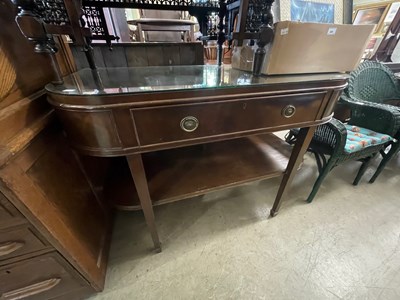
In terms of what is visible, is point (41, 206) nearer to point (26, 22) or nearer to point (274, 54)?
point (26, 22)

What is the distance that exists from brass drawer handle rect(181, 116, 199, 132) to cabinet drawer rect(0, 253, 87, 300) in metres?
0.59

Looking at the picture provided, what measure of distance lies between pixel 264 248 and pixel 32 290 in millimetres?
1014

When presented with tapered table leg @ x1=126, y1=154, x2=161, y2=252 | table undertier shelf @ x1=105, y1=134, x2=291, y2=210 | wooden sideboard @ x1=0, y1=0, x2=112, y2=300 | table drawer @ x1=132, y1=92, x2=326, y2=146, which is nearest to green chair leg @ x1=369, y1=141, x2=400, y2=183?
table undertier shelf @ x1=105, y1=134, x2=291, y2=210

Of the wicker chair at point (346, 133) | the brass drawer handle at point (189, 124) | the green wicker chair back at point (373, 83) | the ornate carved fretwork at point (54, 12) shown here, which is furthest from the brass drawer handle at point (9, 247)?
the green wicker chair back at point (373, 83)

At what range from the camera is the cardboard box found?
2.01 feet

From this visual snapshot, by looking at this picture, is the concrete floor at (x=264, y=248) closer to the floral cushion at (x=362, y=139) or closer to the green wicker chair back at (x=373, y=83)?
the floral cushion at (x=362, y=139)

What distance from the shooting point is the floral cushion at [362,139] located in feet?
3.31

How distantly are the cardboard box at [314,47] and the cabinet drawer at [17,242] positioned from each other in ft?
3.10

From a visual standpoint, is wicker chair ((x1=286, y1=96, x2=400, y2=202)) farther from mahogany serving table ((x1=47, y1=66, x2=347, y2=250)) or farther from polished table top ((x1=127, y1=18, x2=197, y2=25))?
polished table top ((x1=127, y1=18, x2=197, y2=25))

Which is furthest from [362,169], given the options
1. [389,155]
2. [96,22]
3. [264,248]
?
[96,22]

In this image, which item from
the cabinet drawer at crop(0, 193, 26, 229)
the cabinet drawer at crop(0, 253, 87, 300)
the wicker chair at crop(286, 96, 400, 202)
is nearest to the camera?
the cabinet drawer at crop(0, 193, 26, 229)

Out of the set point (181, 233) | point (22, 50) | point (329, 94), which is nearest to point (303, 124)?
point (329, 94)

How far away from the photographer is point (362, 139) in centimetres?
107

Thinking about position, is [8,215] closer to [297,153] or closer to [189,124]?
[189,124]
